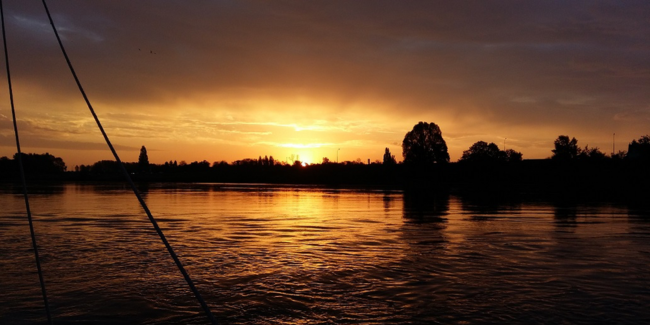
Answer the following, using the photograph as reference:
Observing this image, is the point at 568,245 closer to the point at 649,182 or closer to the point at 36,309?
the point at 36,309

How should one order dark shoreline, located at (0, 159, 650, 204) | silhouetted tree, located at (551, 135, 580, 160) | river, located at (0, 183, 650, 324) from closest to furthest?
river, located at (0, 183, 650, 324)
dark shoreline, located at (0, 159, 650, 204)
silhouetted tree, located at (551, 135, 580, 160)

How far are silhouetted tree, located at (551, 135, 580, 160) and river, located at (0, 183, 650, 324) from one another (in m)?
120

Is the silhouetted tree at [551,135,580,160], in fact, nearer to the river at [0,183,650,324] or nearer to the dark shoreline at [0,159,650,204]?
the dark shoreline at [0,159,650,204]

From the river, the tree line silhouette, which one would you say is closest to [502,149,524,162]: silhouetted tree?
the tree line silhouette

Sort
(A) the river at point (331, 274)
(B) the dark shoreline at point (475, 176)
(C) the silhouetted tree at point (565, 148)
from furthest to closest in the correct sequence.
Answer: (C) the silhouetted tree at point (565, 148) → (B) the dark shoreline at point (475, 176) → (A) the river at point (331, 274)

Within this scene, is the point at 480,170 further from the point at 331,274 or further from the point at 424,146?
the point at 331,274

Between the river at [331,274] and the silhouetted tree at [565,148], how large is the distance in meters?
120

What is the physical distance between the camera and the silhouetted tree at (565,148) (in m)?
134

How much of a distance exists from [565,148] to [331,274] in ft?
460

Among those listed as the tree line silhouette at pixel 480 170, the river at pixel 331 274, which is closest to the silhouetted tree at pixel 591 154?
the tree line silhouette at pixel 480 170

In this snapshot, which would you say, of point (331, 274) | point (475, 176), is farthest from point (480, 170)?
point (331, 274)

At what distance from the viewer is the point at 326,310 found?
33.6ft

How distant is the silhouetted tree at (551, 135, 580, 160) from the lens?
440 ft

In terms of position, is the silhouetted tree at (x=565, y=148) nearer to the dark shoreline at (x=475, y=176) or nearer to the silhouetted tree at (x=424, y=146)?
the dark shoreline at (x=475, y=176)
